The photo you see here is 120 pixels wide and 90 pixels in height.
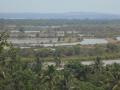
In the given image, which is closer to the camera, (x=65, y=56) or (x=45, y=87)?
(x=45, y=87)

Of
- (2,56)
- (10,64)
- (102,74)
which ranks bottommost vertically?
(102,74)

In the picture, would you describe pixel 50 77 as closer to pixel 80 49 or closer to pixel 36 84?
pixel 36 84

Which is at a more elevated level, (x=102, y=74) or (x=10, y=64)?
(x=10, y=64)

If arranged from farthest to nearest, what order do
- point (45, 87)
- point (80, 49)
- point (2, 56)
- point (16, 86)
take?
point (80, 49) < point (45, 87) < point (16, 86) < point (2, 56)

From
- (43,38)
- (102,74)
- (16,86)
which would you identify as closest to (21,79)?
(16,86)

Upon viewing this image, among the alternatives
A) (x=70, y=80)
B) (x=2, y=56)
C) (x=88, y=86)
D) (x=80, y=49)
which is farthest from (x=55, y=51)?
(x=2, y=56)

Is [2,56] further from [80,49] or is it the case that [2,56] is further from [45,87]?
[80,49]

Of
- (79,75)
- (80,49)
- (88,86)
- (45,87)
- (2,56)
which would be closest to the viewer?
(2,56)

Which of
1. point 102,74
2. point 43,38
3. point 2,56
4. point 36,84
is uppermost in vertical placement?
point 2,56

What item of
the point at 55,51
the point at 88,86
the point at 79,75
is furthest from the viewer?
the point at 55,51
